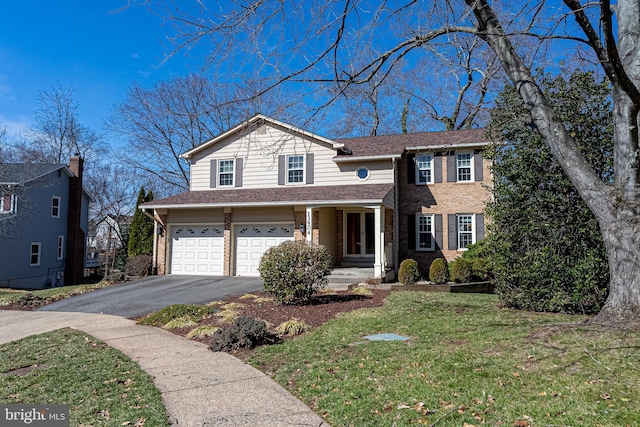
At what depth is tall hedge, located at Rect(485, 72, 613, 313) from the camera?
7891mm

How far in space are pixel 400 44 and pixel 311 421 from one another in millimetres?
6164

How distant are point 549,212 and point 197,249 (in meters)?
13.8

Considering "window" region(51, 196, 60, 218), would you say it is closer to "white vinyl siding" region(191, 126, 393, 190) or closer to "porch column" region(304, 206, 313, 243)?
"white vinyl siding" region(191, 126, 393, 190)

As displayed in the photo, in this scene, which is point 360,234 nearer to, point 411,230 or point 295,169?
point 411,230

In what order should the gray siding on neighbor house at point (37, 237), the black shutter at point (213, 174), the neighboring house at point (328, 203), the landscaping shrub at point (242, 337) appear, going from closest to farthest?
the landscaping shrub at point (242, 337), the neighboring house at point (328, 203), the black shutter at point (213, 174), the gray siding on neighbor house at point (37, 237)

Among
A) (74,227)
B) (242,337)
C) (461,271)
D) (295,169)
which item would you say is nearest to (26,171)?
(74,227)

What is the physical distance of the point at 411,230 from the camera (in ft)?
57.7

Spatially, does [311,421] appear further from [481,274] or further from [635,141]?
[481,274]

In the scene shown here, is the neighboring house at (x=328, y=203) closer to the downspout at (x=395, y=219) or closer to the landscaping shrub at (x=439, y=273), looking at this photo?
the downspout at (x=395, y=219)

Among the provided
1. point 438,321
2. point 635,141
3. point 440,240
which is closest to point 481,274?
point 440,240

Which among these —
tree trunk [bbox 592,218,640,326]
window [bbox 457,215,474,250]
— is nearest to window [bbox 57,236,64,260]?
window [bbox 457,215,474,250]

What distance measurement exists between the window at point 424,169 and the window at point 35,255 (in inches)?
798

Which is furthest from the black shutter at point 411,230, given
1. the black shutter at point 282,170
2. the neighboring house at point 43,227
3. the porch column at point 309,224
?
the neighboring house at point 43,227

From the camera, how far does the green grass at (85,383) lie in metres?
4.16
